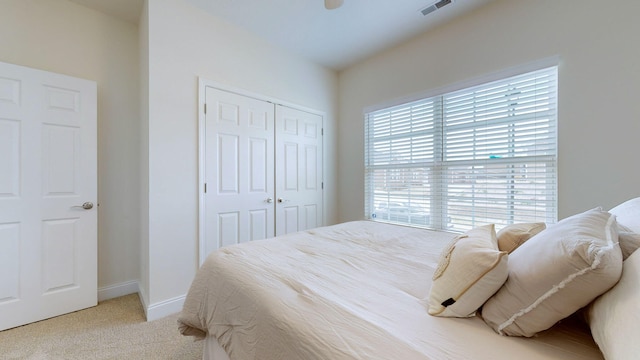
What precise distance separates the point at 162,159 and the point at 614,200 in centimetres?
354

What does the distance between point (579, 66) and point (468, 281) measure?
2.20 metres

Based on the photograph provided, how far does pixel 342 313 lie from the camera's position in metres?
0.78

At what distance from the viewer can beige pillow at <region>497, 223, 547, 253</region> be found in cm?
101

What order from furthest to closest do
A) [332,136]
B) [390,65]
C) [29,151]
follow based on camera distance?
[332,136] → [390,65] → [29,151]

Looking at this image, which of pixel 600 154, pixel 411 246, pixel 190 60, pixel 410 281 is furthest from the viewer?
pixel 190 60

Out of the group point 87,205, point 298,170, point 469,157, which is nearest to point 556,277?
point 469,157

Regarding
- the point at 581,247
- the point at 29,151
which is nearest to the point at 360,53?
the point at 581,247

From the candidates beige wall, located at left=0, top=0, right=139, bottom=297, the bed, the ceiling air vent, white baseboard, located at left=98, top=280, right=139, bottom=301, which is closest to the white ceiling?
the ceiling air vent

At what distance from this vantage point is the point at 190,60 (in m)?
2.33

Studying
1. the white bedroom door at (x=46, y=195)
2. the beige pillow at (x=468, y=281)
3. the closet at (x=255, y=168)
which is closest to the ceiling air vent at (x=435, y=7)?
the closet at (x=255, y=168)

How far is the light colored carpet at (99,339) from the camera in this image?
1618mm

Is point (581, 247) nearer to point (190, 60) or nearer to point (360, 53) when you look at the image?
point (190, 60)

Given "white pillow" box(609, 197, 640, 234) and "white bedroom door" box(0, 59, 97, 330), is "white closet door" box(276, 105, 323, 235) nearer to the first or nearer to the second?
"white bedroom door" box(0, 59, 97, 330)

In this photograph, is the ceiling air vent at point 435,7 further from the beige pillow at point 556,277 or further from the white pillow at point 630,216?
the beige pillow at point 556,277
